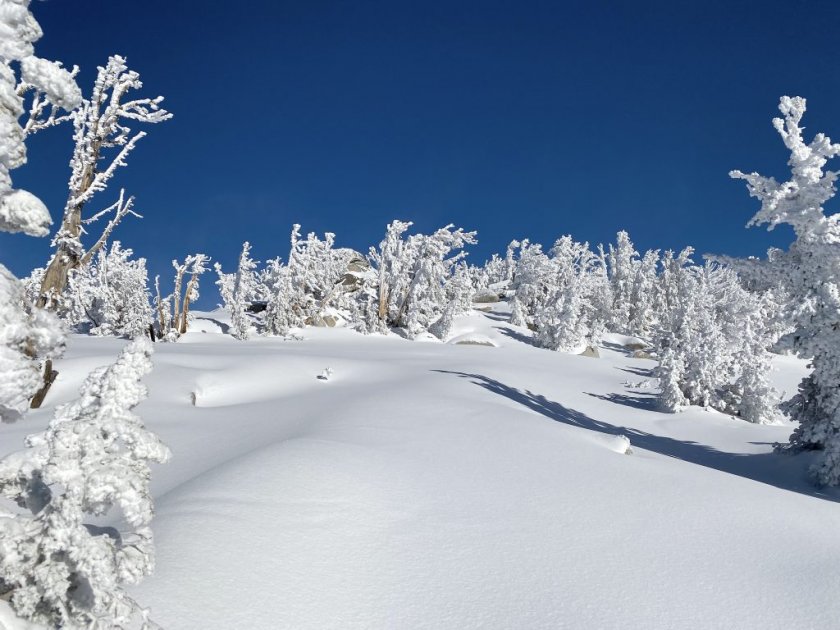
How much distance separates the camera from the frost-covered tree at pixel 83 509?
2.58m

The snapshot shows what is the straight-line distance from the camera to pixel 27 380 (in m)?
2.88

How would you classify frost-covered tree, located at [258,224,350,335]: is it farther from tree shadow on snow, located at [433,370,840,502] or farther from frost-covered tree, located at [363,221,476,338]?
tree shadow on snow, located at [433,370,840,502]

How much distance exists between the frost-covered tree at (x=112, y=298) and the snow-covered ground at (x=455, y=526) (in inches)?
840

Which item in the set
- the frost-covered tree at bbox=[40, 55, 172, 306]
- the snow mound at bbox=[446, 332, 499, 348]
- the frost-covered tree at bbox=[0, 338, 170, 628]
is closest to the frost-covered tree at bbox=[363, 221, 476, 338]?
the snow mound at bbox=[446, 332, 499, 348]

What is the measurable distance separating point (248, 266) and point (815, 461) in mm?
40810

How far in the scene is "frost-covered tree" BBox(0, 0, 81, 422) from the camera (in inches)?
109

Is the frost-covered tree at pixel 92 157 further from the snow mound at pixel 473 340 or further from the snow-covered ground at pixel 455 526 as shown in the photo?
the snow mound at pixel 473 340

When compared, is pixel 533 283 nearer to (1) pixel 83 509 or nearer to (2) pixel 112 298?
(2) pixel 112 298

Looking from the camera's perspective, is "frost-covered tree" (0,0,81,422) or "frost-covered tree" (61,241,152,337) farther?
"frost-covered tree" (61,241,152,337)

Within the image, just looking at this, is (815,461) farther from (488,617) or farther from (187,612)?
(187,612)

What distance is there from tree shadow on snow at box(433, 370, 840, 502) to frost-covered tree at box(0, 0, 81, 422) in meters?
10.7

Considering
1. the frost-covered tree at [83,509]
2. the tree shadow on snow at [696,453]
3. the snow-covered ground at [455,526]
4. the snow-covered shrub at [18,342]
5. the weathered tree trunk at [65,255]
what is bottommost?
the tree shadow on snow at [696,453]

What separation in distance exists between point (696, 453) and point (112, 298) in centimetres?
3094

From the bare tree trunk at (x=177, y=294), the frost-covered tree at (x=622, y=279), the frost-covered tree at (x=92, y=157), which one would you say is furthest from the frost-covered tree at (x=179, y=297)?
the frost-covered tree at (x=622, y=279)
